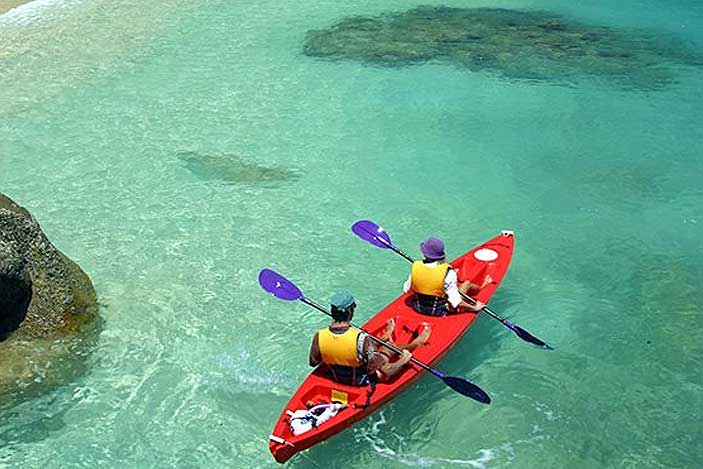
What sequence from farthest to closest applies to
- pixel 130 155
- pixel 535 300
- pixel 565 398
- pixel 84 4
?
pixel 84 4 → pixel 130 155 → pixel 535 300 → pixel 565 398

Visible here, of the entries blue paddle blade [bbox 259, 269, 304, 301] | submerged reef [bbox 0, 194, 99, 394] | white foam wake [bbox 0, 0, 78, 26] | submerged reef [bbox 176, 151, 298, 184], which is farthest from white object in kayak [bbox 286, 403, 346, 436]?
white foam wake [bbox 0, 0, 78, 26]

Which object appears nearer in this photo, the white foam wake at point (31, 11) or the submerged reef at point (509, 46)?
the submerged reef at point (509, 46)

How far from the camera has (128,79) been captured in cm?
1413

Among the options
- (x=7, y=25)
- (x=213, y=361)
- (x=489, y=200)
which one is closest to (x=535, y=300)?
(x=489, y=200)

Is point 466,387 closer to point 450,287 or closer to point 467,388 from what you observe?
point 467,388

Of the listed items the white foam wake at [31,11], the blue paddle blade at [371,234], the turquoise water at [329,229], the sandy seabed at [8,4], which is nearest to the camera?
the turquoise water at [329,229]

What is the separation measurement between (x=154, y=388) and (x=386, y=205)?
422 centimetres

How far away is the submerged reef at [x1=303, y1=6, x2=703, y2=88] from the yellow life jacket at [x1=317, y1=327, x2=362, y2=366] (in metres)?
9.38

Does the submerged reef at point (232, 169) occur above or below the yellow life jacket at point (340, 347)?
below

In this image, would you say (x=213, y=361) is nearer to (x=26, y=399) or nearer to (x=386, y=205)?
(x=26, y=399)

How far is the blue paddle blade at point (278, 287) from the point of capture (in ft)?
23.7

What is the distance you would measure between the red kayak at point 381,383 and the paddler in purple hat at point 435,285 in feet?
0.26

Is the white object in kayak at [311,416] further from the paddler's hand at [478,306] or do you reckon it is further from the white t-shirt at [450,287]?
the paddler's hand at [478,306]

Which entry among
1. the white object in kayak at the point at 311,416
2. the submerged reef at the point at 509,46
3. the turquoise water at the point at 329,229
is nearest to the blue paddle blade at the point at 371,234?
the turquoise water at the point at 329,229
